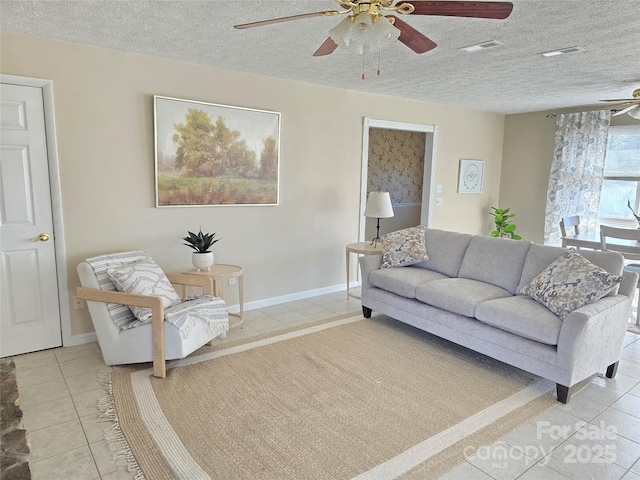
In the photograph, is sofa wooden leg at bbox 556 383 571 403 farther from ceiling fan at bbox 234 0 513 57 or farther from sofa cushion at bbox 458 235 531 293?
ceiling fan at bbox 234 0 513 57

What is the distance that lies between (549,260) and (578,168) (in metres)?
3.04

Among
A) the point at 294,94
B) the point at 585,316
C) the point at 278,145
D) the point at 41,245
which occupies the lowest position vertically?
the point at 585,316

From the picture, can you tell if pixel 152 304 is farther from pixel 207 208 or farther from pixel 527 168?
pixel 527 168

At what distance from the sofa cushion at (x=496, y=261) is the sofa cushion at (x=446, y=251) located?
0.23ft

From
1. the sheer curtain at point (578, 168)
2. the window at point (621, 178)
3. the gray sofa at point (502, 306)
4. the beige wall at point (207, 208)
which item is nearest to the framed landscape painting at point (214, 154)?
the beige wall at point (207, 208)

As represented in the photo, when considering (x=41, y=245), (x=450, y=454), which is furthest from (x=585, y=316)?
(x=41, y=245)

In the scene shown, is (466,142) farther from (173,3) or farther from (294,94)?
(173,3)

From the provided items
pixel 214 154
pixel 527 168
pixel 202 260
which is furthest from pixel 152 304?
pixel 527 168

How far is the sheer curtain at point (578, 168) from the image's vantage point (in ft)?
17.4

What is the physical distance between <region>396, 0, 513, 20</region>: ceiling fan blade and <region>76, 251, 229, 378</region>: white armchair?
2.28 meters

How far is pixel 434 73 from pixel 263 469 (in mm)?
3466

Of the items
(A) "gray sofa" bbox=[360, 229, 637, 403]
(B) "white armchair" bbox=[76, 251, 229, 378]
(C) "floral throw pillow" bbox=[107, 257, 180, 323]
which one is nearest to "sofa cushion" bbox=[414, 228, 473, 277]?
(A) "gray sofa" bbox=[360, 229, 637, 403]

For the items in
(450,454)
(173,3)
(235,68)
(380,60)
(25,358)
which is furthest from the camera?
(235,68)

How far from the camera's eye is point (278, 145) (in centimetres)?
417
